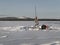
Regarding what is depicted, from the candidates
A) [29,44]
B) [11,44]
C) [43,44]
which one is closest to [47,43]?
[43,44]

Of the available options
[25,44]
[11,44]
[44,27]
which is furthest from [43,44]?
[44,27]

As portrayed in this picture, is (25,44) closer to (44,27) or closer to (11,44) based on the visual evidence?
(11,44)

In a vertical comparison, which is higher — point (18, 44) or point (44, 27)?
point (18, 44)

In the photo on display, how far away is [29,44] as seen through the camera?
5863mm

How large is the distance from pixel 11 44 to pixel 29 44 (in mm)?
608

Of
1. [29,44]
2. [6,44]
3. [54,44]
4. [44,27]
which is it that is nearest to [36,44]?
[29,44]

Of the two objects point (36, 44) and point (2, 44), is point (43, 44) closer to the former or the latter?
point (36, 44)

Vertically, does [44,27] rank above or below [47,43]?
below

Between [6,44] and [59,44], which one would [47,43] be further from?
[6,44]

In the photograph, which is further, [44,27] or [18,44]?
[44,27]

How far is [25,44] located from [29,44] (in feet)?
0.50

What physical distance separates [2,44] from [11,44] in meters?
0.31

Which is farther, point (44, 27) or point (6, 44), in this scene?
point (44, 27)

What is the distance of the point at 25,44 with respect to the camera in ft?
19.5
